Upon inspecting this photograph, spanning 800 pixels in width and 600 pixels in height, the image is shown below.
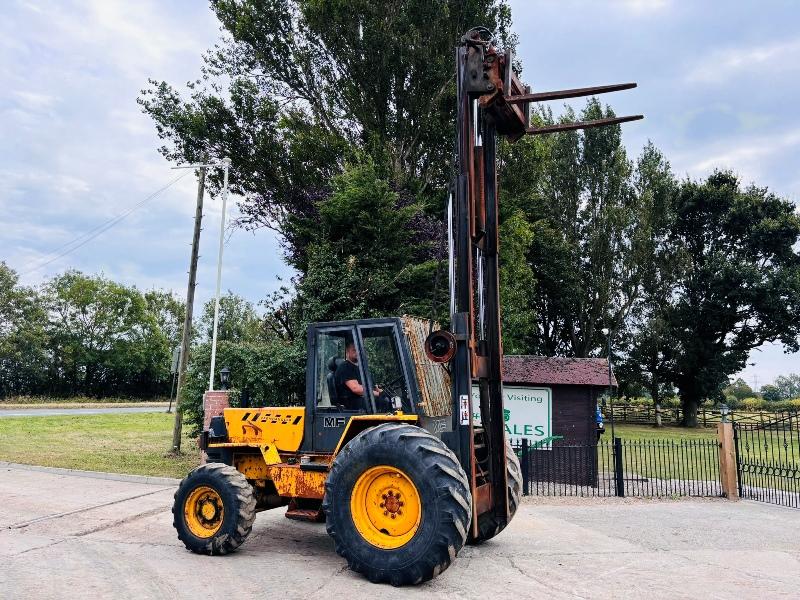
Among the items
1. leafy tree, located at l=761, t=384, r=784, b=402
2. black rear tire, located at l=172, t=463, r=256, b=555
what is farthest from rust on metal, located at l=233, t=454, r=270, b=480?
leafy tree, located at l=761, t=384, r=784, b=402

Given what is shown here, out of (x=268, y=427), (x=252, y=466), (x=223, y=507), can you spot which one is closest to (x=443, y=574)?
(x=223, y=507)

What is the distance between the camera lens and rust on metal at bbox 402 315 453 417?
6.77 meters

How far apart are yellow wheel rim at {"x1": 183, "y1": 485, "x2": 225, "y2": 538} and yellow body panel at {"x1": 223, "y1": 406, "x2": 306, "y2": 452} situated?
2.39 feet

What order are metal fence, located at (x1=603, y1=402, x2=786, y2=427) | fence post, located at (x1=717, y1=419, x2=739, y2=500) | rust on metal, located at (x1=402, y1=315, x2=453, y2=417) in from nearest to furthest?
rust on metal, located at (x1=402, y1=315, x2=453, y2=417) < fence post, located at (x1=717, y1=419, x2=739, y2=500) < metal fence, located at (x1=603, y1=402, x2=786, y2=427)

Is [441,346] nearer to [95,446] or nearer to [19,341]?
[95,446]

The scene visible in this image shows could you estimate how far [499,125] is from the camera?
7922mm

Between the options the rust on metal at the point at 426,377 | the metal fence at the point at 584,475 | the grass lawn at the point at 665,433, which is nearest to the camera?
the rust on metal at the point at 426,377

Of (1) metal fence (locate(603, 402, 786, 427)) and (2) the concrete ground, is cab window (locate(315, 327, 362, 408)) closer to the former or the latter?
(2) the concrete ground

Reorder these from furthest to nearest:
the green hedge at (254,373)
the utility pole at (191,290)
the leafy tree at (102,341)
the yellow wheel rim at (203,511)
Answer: the leafy tree at (102,341) < the utility pole at (191,290) < the green hedge at (254,373) < the yellow wheel rim at (203,511)

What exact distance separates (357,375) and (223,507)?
6.75 ft

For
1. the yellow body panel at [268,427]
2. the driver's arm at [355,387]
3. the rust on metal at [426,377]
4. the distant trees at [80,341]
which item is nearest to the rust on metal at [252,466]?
the yellow body panel at [268,427]

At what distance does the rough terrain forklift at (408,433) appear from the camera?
593 cm

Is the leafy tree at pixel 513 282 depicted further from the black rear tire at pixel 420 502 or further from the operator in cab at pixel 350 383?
the black rear tire at pixel 420 502

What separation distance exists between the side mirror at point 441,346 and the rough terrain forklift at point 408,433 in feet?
0.04
